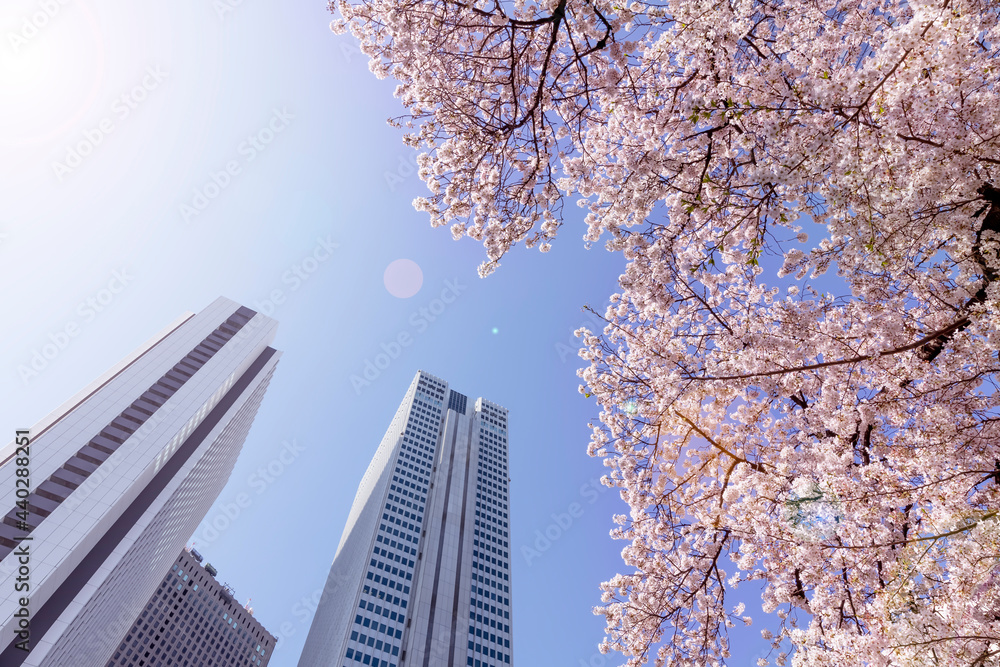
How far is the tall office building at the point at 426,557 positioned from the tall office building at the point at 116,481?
25.4m

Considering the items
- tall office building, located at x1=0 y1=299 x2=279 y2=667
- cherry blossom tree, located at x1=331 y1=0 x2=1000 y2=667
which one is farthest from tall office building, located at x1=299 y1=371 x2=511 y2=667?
cherry blossom tree, located at x1=331 y1=0 x2=1000 y2=667

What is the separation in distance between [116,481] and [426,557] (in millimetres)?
44980

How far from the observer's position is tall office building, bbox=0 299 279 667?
3172cm

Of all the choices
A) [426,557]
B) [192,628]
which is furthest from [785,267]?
[192,628]

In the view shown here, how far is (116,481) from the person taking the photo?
1485 inches

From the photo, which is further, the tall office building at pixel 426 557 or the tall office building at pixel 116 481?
the tall office building at pixel 426 557

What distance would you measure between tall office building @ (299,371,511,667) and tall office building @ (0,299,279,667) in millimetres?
25430

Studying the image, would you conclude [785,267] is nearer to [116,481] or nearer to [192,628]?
[116,481]

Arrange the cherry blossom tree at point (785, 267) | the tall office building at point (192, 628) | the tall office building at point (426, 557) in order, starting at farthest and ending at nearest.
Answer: the tall office building at point (192, 628), the tall office building at point (426, 557), the cherry blossom tree at point (785, 267)

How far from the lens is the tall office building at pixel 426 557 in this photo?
198 ft

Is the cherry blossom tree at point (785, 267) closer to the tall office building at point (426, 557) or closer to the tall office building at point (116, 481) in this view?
the tall office building at point (116, 481)

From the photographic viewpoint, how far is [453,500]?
270 ft

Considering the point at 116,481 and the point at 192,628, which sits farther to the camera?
the point at 192,628

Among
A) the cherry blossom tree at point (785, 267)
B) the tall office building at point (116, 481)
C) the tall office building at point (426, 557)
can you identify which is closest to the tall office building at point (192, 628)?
the tall office building at point (426, 557)
